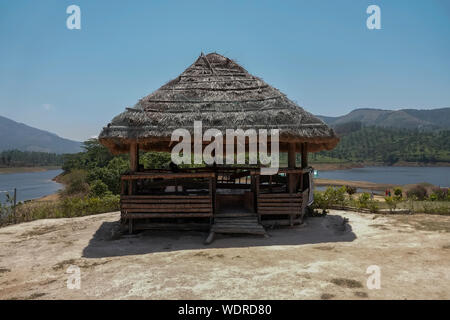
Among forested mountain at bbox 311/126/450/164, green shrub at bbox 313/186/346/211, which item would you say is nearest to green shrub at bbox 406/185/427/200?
green shrub at bbox 313/186/346/211

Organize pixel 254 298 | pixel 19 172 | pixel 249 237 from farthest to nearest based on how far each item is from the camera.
Result: pixel 19 172 < pixel 249 237 < pixel 254 298

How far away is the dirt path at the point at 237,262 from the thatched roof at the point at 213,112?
2392 mm

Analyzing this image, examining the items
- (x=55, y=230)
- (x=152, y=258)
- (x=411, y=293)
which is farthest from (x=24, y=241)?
(x=411, y=293)

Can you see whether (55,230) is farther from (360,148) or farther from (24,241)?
(360,148)

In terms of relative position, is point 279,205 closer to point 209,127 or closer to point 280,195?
point 280,195

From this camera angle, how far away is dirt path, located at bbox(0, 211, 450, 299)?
174 inches

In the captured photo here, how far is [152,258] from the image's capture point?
20.2 ft

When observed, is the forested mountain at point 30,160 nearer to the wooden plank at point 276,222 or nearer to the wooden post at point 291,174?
the wooden plank at point 276,222

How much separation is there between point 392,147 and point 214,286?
9602 centimetres

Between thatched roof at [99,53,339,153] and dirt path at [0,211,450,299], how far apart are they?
7.85 feet

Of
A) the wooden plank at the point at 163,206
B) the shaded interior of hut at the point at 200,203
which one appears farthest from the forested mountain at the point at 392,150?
the wooden plank at the point at 163,206

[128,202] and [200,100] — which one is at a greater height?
[200,100]

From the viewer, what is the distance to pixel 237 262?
5.75 metres

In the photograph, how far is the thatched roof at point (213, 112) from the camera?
774 centimetres
